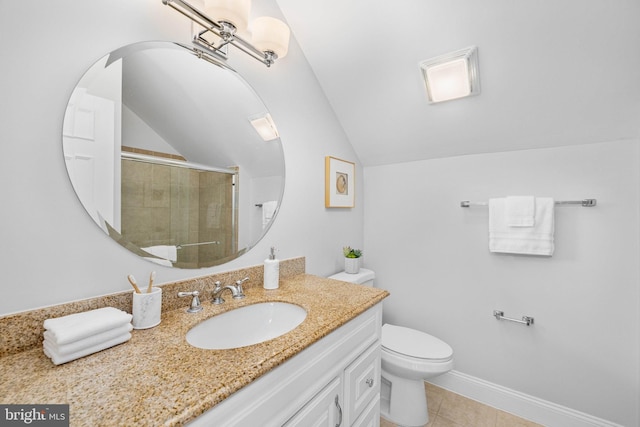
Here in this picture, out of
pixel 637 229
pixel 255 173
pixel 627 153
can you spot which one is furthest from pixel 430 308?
pixel 255 173

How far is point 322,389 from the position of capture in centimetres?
91

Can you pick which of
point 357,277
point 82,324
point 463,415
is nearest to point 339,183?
point 357,277

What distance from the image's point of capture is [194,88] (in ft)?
3.81

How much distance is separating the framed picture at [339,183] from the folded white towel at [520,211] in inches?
41.0

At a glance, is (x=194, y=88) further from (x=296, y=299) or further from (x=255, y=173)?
(x=296, y=299)

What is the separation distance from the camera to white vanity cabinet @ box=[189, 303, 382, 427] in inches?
26.2

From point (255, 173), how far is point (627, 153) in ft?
6.47

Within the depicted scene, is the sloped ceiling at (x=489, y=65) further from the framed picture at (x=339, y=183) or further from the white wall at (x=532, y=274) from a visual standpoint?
the framed picture at (x=339, y=183)

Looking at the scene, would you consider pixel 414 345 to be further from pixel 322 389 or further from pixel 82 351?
pixel 82 351

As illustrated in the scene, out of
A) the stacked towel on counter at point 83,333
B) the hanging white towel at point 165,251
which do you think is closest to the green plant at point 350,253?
the hanging white towel at point 165,251

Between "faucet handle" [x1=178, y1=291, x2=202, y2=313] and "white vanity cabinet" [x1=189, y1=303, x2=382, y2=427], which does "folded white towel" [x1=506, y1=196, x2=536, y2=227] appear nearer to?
"white vanity cabinet" [x1=189, y1=303, x2=382, y2=427]

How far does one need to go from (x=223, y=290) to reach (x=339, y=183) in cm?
113

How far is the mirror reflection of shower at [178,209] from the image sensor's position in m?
0.97

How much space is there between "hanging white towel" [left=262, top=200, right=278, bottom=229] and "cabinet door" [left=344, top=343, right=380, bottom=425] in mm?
785
